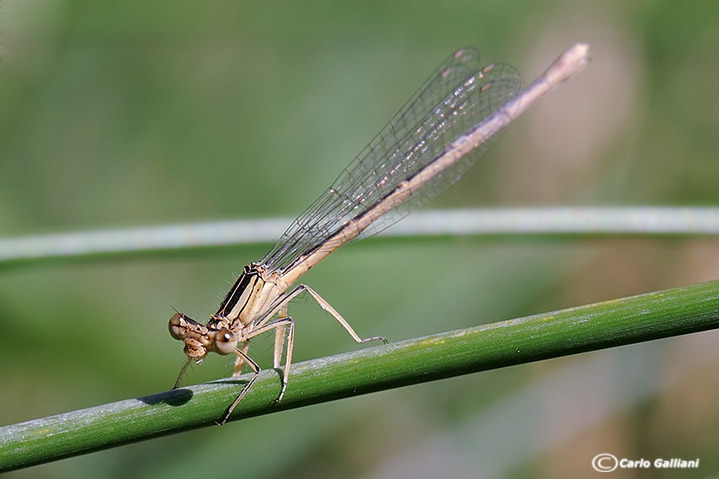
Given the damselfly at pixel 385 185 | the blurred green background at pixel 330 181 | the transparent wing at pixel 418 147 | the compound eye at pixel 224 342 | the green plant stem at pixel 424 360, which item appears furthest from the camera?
the blurred green background at pixel 330 181

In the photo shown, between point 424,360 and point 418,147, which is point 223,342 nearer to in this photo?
point 424,360

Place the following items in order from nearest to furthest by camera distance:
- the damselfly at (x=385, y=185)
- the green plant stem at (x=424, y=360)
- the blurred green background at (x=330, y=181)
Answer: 1. the green plant stem at (x=424, y=360)
2. the damselfly at (x=385, y=185)
3. the blurred green background at (x=330, y=181)

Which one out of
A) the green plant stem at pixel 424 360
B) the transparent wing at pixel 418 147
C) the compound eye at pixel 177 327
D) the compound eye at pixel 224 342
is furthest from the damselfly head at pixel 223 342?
the green plant stem at pixel 424 360

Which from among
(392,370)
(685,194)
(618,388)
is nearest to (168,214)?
(618,388)

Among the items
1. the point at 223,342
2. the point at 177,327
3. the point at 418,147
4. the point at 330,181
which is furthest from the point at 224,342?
the point at 330,181

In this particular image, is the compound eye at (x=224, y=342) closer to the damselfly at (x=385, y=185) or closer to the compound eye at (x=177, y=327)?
the damselfly at (x=385, y=185)

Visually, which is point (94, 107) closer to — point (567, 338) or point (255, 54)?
point (255, 54)

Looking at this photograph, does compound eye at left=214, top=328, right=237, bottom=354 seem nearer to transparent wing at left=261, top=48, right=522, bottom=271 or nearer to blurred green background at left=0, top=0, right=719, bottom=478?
transparent wing at left=261, top=48, right=522, bottom=271

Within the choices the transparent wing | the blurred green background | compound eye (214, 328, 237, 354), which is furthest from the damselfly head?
the blurred green background
